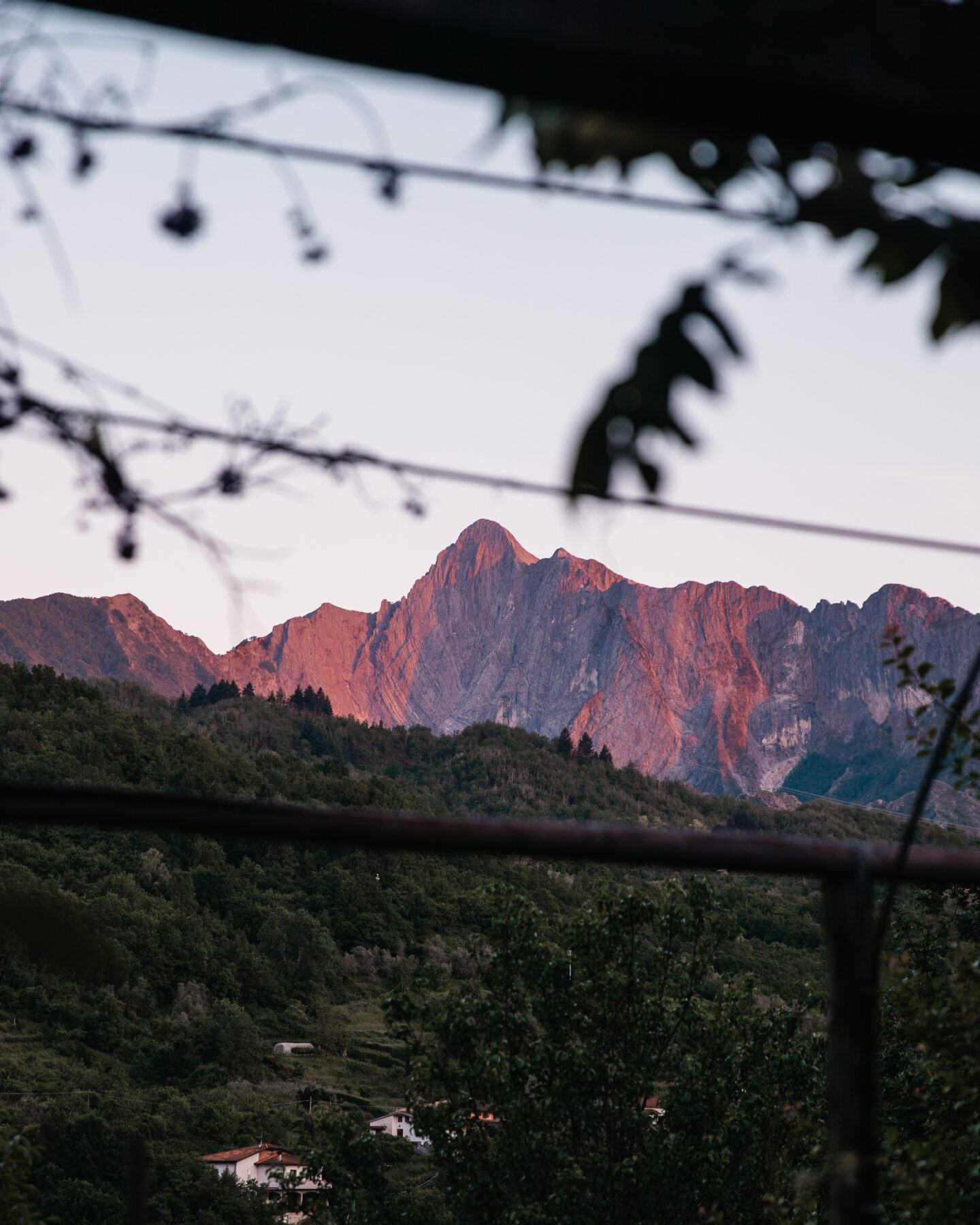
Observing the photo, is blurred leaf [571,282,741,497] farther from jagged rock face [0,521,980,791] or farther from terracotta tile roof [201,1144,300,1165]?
jagged rock face [0,521,980,791]

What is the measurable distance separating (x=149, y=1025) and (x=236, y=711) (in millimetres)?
54534

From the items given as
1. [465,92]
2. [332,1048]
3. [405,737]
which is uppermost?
[465,92]

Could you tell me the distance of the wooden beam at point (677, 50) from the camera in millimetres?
868

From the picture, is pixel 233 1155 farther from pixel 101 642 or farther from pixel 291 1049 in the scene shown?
pixel 101 642

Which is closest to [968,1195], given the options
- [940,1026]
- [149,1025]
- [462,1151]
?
[940,1026]

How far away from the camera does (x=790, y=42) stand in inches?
35.4

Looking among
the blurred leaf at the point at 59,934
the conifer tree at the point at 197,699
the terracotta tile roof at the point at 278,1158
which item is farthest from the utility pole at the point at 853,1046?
the conifer tree at the point at 197,699

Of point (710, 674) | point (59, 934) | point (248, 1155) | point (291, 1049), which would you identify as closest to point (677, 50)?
point (59, 934)

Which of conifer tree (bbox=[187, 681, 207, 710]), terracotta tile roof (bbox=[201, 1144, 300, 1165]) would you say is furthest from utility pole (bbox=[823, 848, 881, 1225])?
conifer tree (bbox=[187, 681, 207, 710])

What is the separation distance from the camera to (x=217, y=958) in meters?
49.0

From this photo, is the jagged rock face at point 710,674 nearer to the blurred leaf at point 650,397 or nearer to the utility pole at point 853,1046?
the utility pole at point 853,1046

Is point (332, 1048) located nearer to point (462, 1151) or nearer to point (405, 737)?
Answer: point (462, 1151)

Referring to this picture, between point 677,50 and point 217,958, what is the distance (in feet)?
173

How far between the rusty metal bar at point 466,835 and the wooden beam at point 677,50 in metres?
0.87
